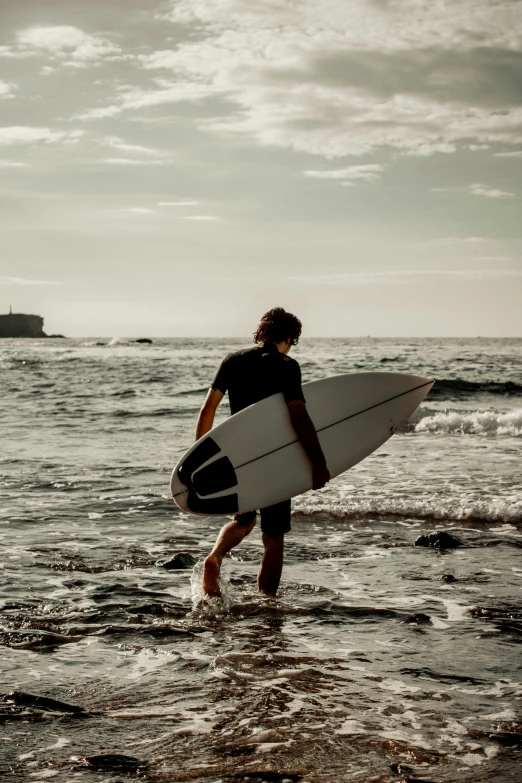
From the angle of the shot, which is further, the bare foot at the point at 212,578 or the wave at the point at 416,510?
the wave at the point at 416,510

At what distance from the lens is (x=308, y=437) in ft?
15.1

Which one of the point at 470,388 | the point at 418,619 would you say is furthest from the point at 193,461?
the point at 470,388

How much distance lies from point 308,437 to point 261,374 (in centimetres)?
47

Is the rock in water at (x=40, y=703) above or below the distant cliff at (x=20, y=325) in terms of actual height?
below

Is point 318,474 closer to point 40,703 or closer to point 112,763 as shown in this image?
point 40,703

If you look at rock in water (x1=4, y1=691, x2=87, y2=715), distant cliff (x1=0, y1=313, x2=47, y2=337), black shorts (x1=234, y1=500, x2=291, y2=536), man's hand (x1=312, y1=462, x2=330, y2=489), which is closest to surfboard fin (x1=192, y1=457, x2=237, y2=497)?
black shorts (x1=234, y1=500, x2=291, y2=536)

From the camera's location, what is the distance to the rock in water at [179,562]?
18.4ft

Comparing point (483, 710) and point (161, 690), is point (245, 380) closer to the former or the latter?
point (161, 690)

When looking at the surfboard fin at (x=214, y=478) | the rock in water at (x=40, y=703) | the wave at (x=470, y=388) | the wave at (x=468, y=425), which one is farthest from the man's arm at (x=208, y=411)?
the wave at (x=470, y=388)

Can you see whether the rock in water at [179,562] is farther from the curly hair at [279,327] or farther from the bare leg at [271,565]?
the curly hair at [279,327]

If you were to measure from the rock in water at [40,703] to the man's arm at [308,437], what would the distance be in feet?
6.39

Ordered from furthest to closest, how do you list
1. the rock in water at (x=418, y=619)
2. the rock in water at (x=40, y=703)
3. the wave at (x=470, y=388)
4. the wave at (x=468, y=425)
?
the wave at (x=470, y=388) < the wave at (x=468, y=425) < the rock in water at (x=418, y=619) < the rock in water at (x=40, y=703)

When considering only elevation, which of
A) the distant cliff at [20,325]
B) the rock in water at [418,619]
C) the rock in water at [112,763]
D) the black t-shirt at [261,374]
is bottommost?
the rock in water at [418,619]

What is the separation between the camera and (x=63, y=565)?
559 centimetres
